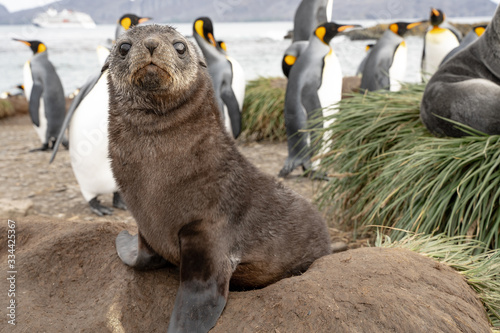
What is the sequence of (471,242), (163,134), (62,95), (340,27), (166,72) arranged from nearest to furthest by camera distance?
(166,72) → (163,134) → (471,242) → (340,27) → (62,95)

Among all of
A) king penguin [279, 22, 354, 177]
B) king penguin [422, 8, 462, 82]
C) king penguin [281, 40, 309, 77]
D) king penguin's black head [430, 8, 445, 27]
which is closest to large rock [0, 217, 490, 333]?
king penguin [279, 22, 354, 177]

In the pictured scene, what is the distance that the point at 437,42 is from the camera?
9.86 metres

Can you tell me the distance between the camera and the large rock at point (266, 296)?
2004mm

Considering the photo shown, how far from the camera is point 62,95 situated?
10.0 metres

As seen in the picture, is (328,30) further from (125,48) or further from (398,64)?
(125,48)

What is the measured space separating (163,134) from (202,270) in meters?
0.61

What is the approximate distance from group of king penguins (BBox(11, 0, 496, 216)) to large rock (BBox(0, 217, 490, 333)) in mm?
2553

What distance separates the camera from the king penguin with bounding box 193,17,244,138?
324 inches

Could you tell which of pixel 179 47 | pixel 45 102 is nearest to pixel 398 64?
pixel 45 102

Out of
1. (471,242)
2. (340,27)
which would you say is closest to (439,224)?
(471,242)

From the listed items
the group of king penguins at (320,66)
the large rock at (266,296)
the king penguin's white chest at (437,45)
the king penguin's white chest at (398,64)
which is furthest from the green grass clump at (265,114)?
the large rock at (266,296)

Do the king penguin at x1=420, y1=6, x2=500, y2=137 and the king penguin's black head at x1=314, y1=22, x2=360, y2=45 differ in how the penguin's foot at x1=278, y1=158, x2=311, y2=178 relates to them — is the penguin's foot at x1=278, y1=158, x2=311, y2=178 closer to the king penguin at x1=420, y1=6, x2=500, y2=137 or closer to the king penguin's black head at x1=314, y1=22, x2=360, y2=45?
the king penguin's black head at x1=314, y1=22, x2=360, y2=45

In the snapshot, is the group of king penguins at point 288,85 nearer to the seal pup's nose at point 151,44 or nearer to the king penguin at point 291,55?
the king penguin at point 291,55

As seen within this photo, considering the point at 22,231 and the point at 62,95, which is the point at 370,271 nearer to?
the point at 22,231
